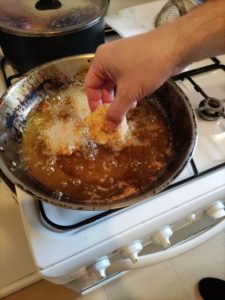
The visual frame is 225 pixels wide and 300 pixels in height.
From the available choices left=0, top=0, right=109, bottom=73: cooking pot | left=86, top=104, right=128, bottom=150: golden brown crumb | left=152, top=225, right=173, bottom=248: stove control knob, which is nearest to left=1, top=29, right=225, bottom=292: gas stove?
left=152, top=225, right=173, bottom=248: stove control knob

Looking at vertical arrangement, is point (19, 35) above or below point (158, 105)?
above

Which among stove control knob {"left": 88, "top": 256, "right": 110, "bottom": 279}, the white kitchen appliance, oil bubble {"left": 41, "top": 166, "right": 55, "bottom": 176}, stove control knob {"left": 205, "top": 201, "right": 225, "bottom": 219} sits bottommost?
stove control knob {"left": 205, "top": 201, "right": 225, "bottom": 219}

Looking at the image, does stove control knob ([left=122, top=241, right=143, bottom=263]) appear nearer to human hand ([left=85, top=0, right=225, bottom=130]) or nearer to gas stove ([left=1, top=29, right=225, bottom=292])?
gas stove ([left=1, top=29, right=225, bottom=292])

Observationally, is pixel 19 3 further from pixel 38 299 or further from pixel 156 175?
pixel 38 299

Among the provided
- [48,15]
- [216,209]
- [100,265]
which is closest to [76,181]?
[100,265]

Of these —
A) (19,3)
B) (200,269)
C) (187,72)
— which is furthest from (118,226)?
(200,269)

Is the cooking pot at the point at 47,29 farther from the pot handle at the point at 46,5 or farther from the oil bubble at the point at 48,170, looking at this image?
the oil bubble at the point at 48,170

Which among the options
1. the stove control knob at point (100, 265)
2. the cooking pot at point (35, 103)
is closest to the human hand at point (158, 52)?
the cooking pot at point (35, 103)

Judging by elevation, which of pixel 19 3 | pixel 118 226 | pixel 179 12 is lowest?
pixel 118 226
